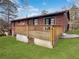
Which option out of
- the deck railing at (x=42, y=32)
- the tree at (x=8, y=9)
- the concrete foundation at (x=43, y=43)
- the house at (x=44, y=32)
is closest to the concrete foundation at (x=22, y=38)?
the house at (x=44, y=32)

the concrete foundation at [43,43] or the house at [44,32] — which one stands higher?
the house at [44,32]

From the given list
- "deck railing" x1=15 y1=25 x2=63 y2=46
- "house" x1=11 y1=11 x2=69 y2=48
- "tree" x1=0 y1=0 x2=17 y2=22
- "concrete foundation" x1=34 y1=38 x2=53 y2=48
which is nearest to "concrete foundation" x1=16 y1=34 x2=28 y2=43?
"house" x1=11 y1=11 x2=69 y2=48

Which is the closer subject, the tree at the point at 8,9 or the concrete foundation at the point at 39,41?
the concrete foundation at the point at 39,41

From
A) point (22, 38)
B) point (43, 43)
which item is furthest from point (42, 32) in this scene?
point (22, 38)

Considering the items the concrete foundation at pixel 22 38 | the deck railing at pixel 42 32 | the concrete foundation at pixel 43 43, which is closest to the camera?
the concrete foundation at pixel 43 43

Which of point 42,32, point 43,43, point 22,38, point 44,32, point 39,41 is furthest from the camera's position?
point 22,38

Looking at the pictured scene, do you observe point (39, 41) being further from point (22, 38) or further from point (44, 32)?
point (22, 38)

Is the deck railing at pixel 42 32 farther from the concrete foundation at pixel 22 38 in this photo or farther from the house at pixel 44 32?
the concrete foundation at pixel 22 38

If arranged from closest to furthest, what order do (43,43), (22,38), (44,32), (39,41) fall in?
(43,43) → (44,32) → (39,41) → (22,38)

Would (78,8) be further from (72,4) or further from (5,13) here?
(5,13)

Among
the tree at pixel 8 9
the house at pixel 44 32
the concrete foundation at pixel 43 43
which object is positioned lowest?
the concrete foundation at pixel 43 43

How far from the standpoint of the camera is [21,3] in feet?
177

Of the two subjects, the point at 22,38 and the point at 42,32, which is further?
the point at 22,38

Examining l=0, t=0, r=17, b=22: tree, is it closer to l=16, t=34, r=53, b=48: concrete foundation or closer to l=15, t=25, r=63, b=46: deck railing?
l=15, t=25, r=63, b=46: deck railing
